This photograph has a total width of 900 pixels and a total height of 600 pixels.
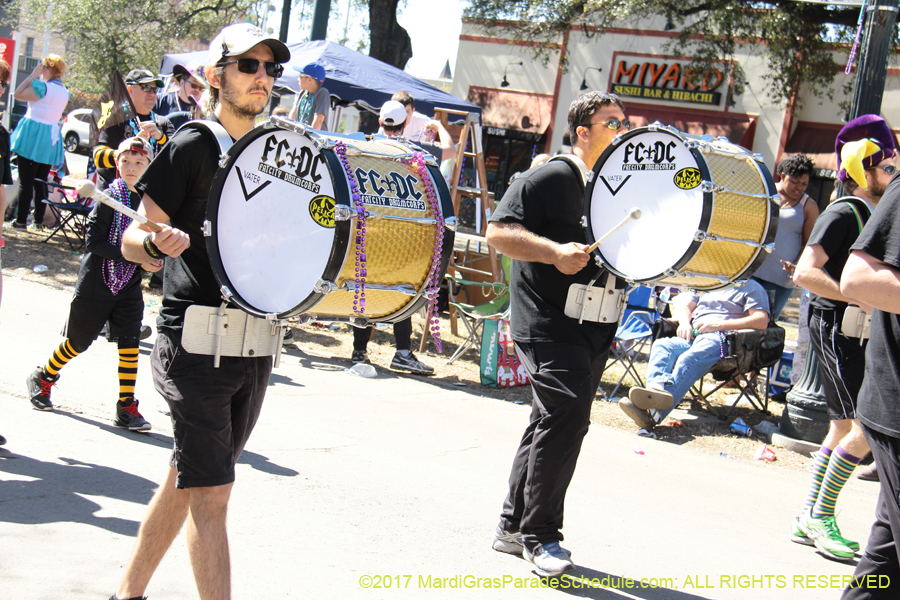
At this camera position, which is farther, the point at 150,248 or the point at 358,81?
the point at 358,81

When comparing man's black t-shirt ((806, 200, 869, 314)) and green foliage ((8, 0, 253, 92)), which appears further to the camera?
green foliage ((8, 0, 253, 92))

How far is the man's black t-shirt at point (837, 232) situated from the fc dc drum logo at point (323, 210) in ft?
8.26

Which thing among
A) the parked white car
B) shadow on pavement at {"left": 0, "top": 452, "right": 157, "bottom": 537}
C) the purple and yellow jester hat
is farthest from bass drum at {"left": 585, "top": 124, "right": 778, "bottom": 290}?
the parked white car

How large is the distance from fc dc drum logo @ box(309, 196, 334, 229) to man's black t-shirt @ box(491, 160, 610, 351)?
4.00 ft

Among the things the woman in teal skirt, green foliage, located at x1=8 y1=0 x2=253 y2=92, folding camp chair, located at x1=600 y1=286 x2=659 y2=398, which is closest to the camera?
folding camp chair, located at x1=600 y1=286 x2=659 y2=398

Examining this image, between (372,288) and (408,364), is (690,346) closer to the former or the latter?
(408,364)

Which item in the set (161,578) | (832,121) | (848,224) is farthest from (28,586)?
(832,121)

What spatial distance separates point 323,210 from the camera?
2.85 metres

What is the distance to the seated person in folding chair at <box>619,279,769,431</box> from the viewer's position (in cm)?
661

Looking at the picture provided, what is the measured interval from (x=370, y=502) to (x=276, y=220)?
78.3 inches

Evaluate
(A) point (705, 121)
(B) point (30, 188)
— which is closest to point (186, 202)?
(B) point (30, 188)

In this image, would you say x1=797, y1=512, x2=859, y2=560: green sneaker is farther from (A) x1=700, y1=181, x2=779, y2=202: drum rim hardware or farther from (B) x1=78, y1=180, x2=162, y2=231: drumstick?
(B) x1=78, y1=180, x2=162, y2=231: drumstick

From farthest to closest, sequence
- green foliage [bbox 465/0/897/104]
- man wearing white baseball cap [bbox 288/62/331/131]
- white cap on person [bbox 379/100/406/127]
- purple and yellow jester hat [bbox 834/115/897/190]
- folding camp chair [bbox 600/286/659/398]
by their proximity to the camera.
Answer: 1. green foliage [bbox 465/0/897/104]
2. man wearing white baseball cap [bbox 288/62/331/131]
3. white cap on person [bbox 379/100/406/127]
4. folding camp chair [bbox 600/286/659/398]
5. purple and yellow jester hat [bbox 834/115/897/190]

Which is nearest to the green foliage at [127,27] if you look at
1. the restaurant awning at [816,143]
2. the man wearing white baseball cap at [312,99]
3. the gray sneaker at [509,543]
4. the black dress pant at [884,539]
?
the restaurant awning at [816,143]
